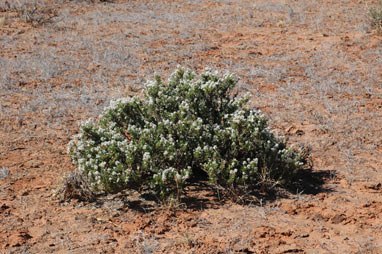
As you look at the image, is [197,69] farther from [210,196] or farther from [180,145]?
[210,196]

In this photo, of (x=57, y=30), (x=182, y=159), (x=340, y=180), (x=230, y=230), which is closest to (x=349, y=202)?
(x=340, y=180)

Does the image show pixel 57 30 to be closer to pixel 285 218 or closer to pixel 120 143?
pixel 120 143

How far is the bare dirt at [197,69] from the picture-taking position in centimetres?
448

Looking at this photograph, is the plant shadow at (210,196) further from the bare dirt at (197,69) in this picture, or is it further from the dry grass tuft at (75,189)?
the dry grass tuft at (75,189)

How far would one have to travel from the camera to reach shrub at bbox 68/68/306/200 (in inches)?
198

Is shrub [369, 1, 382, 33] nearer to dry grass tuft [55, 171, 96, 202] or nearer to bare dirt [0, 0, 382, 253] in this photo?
bare dirt [0, 0, 382, 253]

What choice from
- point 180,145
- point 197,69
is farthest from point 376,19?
point 180,145

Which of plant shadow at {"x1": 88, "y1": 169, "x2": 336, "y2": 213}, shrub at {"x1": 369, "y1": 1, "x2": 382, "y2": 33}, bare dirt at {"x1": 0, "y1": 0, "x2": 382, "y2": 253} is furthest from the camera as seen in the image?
shrub at {"x1": 369, "y1": 1, "x2": 382, "y2": 33}

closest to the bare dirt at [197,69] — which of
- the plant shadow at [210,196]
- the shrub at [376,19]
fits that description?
the plant shadow at [210,196]

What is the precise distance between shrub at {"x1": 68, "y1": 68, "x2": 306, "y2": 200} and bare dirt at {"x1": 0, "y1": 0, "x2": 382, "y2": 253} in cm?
31

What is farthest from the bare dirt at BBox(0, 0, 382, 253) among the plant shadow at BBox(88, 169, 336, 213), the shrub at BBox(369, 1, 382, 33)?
the shrub at BBox(369, 1, 382, 33)

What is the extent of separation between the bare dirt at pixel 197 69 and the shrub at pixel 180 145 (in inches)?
12.2

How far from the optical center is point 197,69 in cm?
1006

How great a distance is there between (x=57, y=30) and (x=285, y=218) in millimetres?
10025
